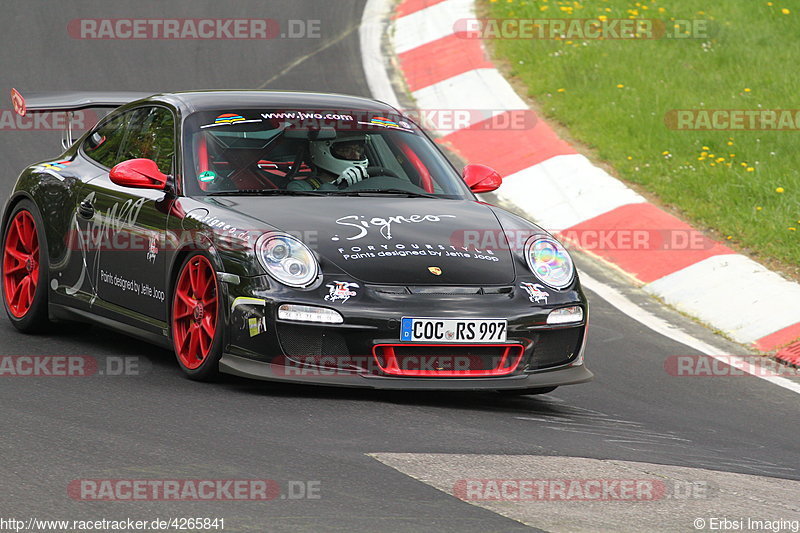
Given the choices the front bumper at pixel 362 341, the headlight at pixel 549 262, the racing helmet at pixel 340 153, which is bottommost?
the front bumper at pixel 362 341

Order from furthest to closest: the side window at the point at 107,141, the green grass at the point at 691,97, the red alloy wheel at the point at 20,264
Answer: the green grass at the point at 691,97, the red alloy wheel at the point at 20,264, the side window at the point at 107,141

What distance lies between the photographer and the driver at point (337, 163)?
707 cm

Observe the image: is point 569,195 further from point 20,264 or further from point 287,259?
point 287,259

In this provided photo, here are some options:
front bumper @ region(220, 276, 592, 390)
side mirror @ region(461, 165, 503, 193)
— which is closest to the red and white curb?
side mirror @ region(461, 165, 503, 193)

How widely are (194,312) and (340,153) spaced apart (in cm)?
128

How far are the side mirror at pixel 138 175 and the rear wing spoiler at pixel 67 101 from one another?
3.85 ft

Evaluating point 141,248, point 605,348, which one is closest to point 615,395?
point 605,348

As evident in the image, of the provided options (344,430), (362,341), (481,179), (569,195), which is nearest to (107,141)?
(481,179)

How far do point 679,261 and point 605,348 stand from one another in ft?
6.63

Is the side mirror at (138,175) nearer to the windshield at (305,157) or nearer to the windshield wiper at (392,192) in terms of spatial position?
the windshield at (305,157)

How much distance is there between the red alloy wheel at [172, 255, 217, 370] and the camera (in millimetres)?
6398

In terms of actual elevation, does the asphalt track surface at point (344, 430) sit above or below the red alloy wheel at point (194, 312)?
below

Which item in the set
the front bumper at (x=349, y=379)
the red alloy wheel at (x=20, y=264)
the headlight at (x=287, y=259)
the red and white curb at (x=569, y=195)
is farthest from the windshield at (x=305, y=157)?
the red and white curb at (x=569, y=195)

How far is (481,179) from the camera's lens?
7559 millimetres
